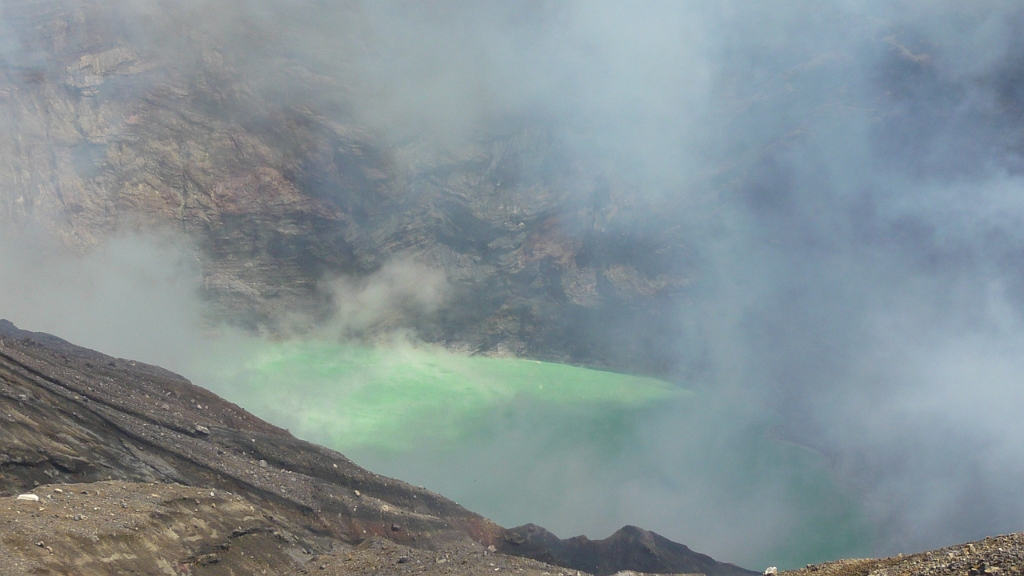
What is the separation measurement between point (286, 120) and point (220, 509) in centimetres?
5343

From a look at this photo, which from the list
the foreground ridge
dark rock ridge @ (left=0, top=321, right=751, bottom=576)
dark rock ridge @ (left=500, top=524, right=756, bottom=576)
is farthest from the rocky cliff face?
the foreground ridge

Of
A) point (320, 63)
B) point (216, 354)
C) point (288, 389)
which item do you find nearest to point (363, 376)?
point (288, 389)

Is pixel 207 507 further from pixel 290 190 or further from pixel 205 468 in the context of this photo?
pixel 290 190

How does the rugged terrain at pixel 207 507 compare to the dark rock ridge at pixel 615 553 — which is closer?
the rugged terrain at pixel 207 507

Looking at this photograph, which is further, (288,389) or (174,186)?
(174,186)

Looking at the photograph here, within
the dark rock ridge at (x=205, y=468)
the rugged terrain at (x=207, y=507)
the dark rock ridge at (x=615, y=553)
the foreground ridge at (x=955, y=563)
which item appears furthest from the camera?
the dark rock ridge at (x=615, y=553)

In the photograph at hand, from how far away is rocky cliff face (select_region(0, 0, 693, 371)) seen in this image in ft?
220

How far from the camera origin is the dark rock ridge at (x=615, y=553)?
37.8 metres

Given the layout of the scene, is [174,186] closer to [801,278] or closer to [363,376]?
[363,376]

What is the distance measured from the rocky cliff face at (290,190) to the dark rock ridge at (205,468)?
33305 mm

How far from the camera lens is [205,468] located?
28000 mm

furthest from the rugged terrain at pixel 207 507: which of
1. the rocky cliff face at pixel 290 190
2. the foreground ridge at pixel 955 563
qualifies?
the rocky cliff face at pixel 290 190

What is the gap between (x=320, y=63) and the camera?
70750 millimetres

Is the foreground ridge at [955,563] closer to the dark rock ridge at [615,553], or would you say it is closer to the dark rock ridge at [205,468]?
the dark rock ridge at [205,468]
